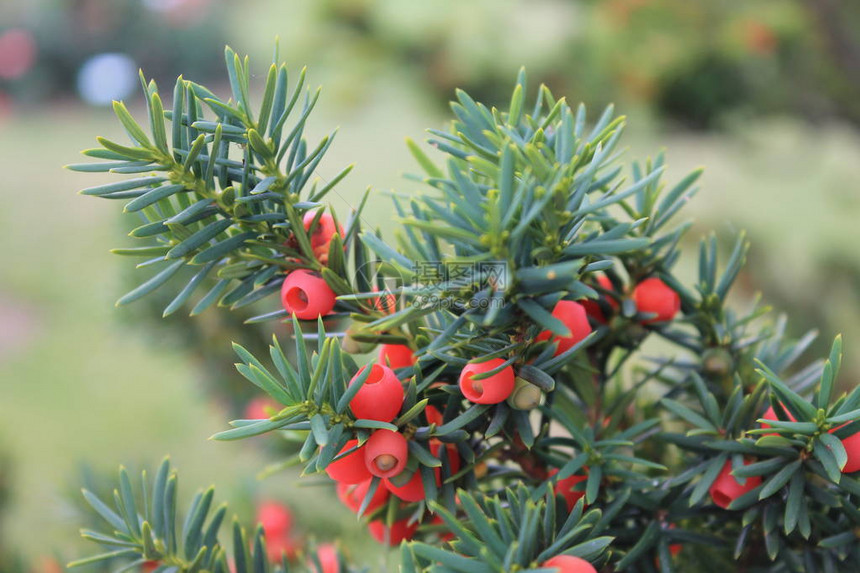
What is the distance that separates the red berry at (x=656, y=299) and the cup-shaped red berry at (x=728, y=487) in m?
0.05

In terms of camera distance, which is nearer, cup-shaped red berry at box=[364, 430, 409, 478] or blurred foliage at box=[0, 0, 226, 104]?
cup-shaped red berry at box=[364, 430, 409, 478]

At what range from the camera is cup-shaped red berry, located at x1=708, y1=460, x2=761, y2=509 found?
222 mm

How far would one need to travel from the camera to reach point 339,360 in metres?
0.19

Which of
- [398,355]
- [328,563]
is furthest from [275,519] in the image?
[398,355]

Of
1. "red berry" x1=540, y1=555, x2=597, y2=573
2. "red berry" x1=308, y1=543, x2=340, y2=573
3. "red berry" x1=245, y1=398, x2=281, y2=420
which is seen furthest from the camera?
"red berry" x1=245, y1=398, x2=281, y2=420

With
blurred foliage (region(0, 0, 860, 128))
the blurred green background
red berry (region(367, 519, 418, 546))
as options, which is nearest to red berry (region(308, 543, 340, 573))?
red berry (region(367, 519, 418, 546))

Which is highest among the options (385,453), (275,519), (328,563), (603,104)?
(603,104)

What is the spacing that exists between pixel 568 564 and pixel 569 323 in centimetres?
7

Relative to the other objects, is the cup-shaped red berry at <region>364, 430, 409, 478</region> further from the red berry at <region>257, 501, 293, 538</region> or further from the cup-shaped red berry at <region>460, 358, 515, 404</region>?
the red berry at <region>257, 501, 293, 538</region>

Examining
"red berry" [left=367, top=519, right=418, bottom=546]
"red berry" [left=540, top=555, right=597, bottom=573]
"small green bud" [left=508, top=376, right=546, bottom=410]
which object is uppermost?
"small green bud" [left=508, top=376, right=546, bottom=410]

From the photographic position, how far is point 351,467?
203mm

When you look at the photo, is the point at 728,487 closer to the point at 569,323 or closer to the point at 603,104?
the point at 569,323

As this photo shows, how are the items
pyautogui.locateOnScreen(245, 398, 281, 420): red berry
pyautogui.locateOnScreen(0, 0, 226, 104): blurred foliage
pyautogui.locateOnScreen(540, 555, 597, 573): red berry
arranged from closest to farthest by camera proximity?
pyautogui.locateOnScreen(540, 555, 597, 573): red berry, pyautogui.locateOnScreen(245, 398, 281, 420): red berry, pyautogui.locateOnScreen(0, 0, 226, 104): blurred foliage

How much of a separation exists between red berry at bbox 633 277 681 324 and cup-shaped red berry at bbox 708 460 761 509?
5 cm
